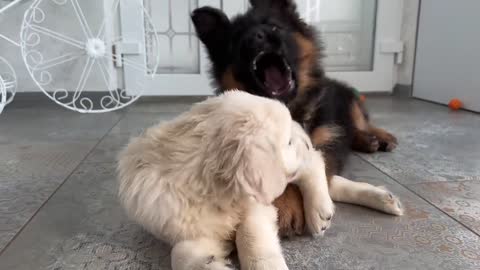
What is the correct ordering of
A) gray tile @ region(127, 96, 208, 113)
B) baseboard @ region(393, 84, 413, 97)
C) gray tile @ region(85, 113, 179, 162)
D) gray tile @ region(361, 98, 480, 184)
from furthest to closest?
1. baseboard @ region(393, 84, 413, 97)
2. gray tile @ region(127, 96, 208, 113)
3. gray tile @ region(85, 113, 179, 162)
4. gray tile @ region(361, 98, 480, 184)

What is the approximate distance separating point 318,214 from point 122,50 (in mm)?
2652

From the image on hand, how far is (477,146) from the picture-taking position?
74.9 inches

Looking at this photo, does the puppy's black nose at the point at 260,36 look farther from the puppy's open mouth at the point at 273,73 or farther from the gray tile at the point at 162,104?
the gray tile at the point at 162,104

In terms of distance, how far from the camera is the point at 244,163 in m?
0.74

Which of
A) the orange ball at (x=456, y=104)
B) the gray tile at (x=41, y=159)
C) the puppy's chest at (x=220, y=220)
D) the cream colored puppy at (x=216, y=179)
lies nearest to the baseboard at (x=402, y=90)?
the orange ball at (x=456, y=104)

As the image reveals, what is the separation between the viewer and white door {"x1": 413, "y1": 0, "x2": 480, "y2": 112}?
2723 millimetres

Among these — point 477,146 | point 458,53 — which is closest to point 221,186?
point 477,146

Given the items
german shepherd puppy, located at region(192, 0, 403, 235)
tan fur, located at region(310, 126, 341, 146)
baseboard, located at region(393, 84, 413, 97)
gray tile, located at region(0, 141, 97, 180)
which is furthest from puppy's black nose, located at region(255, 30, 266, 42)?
baseboard, located at region(393, 84, 413, 97)

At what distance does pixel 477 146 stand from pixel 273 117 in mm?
1538

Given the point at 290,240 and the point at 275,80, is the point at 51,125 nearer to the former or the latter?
the point at 275,80

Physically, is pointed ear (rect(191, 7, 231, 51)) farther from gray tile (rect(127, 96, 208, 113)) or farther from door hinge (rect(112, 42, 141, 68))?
door hinge (rect(112, 42, 141, 68))

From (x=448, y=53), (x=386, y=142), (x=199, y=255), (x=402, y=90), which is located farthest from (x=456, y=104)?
(x=199, y=255)

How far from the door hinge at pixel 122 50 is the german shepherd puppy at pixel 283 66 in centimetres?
182

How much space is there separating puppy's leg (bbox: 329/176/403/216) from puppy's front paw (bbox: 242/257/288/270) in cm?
49
